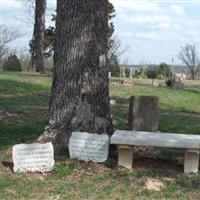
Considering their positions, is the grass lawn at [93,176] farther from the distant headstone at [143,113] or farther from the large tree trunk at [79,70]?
the distant headstone at [143,113]

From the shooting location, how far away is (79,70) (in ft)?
23.9

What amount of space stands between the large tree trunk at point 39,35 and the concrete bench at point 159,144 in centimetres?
1970

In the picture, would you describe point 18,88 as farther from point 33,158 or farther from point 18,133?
point 33,158

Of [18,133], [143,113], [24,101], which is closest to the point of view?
[143,113]

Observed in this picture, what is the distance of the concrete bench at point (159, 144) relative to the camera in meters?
6.45

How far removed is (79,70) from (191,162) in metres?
1.88

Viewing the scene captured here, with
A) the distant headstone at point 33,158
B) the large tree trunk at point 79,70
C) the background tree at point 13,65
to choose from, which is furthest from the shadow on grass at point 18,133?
the background tree at point 13,65

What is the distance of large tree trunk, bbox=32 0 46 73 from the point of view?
26156 mm

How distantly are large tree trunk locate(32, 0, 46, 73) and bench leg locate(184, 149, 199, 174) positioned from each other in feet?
65.4

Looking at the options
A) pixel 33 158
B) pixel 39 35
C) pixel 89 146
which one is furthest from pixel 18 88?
pixel 39 35

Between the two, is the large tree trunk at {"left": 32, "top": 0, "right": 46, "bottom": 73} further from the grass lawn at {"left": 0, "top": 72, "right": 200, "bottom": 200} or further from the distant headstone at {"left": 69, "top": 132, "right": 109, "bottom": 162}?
the distant headstone at {"left": 69, "top": 132, "right": 109, "bottom": 162}

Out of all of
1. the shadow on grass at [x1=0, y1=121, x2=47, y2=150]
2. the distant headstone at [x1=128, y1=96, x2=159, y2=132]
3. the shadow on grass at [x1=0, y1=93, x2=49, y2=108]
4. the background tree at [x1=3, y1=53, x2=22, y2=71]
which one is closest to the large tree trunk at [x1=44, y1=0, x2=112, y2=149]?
A: the shadow on grass at [x1=0, y1=121, x2=47, y2=150]

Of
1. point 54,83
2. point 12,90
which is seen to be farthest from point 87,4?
point 12,90

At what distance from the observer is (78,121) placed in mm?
7297
